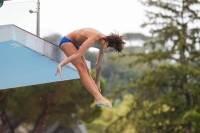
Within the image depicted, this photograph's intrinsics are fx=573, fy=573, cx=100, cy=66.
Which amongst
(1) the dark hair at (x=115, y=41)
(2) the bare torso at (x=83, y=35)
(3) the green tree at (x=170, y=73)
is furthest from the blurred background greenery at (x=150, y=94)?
(1) the dark hair at (x=115, y=41)

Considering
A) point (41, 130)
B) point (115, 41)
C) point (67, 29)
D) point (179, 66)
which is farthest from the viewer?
point (67, 29)

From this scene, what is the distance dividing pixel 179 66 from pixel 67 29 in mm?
17527

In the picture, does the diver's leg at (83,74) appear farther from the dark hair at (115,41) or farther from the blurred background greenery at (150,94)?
the blurred background greenery at (150,94)

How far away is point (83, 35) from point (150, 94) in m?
15.1

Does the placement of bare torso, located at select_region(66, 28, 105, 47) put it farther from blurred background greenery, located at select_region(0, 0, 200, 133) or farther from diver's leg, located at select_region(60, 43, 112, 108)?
blurred background greenery, located at select_region(0, 0, 200, 133)

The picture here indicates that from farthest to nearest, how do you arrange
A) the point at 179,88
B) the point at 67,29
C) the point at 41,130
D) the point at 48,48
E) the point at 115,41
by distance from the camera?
1. the point at 67,29
2. the point at 41,130
3. the point at 179,88
4. the point at 48,48
5. the point at 115,41

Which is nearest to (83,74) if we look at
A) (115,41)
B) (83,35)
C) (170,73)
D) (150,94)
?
(83,35)

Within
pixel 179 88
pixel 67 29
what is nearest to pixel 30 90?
pixel 179 88

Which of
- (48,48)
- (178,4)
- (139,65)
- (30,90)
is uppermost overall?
(48,48)

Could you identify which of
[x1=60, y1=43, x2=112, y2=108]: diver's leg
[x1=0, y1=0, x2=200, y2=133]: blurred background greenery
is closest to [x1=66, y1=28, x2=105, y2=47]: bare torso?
[x1=60, y1=43, x2=112, y2=108]: diver's leg

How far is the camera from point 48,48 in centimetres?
786

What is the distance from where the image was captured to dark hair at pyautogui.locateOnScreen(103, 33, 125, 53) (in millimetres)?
6562

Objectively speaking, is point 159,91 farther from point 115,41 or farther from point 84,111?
point 115,41

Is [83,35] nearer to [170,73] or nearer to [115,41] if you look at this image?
[115,41]
